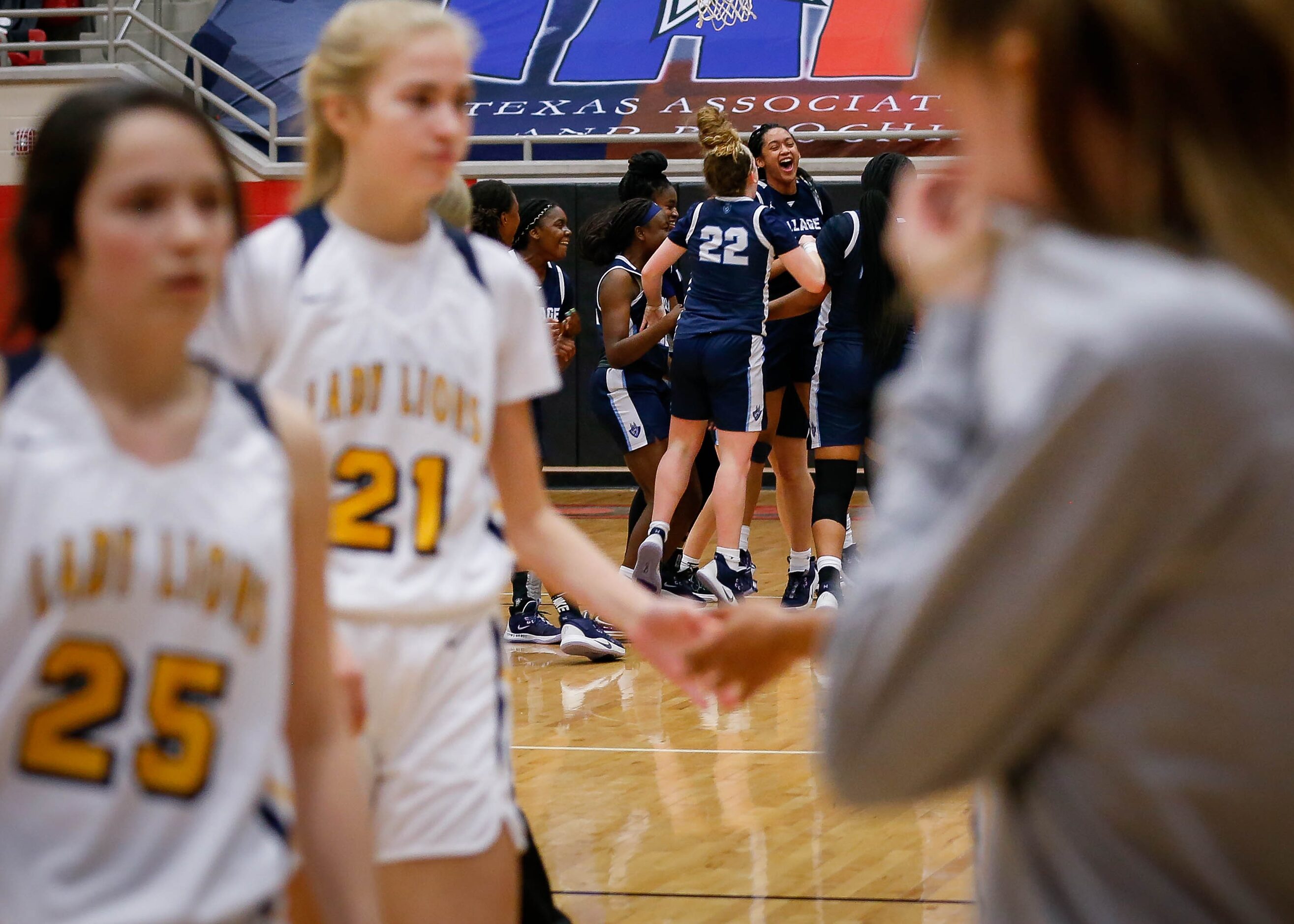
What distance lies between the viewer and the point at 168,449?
1.38 m

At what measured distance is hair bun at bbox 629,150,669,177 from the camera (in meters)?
7.88

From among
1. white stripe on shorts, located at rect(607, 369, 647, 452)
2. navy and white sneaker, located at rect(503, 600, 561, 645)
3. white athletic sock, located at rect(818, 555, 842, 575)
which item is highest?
white stripe on shorts, located at rect(607, 369, 647, 452)

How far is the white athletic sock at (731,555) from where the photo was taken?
7016mm

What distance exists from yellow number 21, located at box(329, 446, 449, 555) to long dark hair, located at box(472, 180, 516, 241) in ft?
13.7

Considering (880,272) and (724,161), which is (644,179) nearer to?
(724,161)

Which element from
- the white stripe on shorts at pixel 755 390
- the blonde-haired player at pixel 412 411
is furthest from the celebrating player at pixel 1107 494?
the white stripe on shorts at pixel 755 390

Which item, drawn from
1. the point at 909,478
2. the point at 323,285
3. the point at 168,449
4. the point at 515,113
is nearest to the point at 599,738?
the point at 323,285

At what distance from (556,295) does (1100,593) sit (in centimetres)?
621

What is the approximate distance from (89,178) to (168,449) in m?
0.25

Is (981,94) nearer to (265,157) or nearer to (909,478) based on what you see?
(909,478)

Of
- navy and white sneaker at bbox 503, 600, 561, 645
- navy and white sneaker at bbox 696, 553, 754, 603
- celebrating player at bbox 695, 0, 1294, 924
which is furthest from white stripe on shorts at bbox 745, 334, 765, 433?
celebrating player at bbox 695, 0, 1294, 924

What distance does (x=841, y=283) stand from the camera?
22.4 ft

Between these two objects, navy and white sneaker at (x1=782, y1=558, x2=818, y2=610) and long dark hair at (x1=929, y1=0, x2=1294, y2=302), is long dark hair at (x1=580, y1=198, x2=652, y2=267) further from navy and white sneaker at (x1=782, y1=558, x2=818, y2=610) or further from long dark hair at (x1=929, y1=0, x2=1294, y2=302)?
long dark hair at (x1=929, y1=0, x2=1294, y2=302)

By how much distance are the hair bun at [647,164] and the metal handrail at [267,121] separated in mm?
3534
